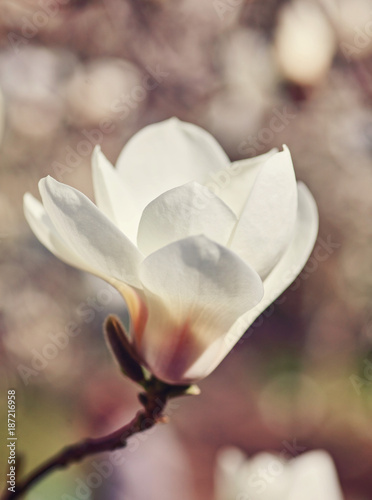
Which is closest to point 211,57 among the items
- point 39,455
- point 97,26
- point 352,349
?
point 97,26

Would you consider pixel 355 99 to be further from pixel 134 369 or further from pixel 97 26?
pixel 134 369

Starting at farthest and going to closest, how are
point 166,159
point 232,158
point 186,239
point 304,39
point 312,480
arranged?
point 232,158, point 304,39, point 312,480, point 166,159, point 186,239

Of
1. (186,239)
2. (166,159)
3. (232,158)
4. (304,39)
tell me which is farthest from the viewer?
(232,158)

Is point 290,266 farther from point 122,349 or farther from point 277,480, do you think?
point 277,480

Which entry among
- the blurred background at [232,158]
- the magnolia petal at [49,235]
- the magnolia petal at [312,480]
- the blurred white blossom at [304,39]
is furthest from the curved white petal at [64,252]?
the blurred white blossom at [304,39]

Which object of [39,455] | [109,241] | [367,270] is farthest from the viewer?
[367,270]

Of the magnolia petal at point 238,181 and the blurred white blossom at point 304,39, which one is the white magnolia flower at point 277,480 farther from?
the blurred white blossom at point 304,39

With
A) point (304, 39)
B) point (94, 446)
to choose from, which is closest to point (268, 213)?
point (94, 446)
